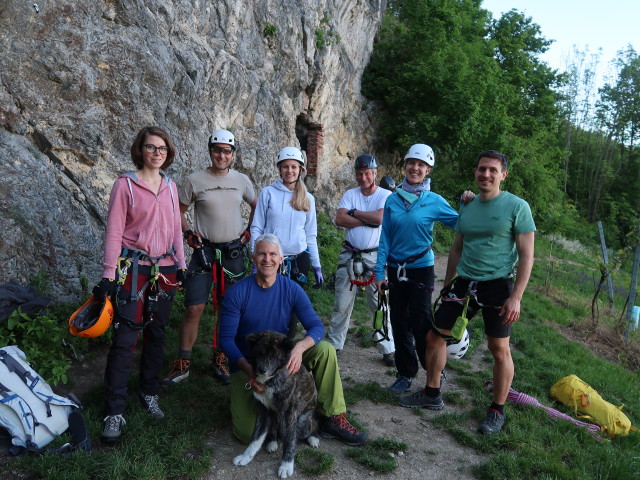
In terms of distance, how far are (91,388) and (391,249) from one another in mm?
3135

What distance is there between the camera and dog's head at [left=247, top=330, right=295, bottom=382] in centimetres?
330

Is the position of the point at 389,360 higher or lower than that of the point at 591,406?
lower

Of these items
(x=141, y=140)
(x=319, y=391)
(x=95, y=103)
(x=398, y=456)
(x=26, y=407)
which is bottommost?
(x=398, y=456)

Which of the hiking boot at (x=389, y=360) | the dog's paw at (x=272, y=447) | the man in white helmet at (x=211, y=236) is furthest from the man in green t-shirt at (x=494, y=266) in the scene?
the man in white helmet at (x=211, y=236)

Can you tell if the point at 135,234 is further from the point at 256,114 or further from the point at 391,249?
the point at 256,114

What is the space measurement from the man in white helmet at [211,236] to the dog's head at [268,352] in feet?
4.74

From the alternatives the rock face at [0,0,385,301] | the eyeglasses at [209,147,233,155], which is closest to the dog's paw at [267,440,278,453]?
the eyeglasses at [209,147,233,155]

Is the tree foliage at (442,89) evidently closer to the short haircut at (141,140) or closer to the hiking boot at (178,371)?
the hiking boot at (178,371)

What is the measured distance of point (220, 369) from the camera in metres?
4.84

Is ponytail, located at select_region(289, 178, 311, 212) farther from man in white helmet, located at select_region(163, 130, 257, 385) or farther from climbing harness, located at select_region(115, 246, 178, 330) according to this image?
climbing harness, located at select_region(115, 246, 178, 330)

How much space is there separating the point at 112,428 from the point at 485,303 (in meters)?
3.13

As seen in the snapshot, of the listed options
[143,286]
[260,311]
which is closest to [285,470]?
[260,311]

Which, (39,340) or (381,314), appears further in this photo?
(381,314)

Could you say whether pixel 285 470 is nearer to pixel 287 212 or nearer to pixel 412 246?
pixel 412 246
